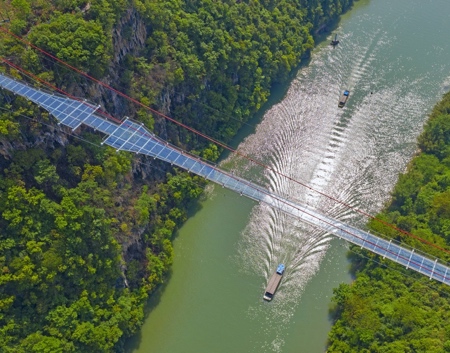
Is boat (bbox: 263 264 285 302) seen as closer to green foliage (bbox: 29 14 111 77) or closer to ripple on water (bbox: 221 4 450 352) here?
ripple on water (bbox: 221 4 450 352)

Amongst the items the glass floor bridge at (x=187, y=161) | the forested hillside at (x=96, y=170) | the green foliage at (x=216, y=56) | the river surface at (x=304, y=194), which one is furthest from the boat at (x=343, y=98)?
the glass floor bridge at (x=187, y=161)

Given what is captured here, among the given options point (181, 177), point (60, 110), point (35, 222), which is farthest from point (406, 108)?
point (35, 222)

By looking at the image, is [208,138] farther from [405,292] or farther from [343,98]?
[405,292]

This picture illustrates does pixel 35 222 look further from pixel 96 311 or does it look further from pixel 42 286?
pixel 96 311

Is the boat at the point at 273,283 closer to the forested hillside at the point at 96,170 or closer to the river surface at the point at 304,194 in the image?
the river surface at the point at 304,194

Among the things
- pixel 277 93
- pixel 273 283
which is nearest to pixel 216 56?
pixel 277 93

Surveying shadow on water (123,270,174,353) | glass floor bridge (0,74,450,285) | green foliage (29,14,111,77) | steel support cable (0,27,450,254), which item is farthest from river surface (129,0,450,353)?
green foliage (29,14,111,77)

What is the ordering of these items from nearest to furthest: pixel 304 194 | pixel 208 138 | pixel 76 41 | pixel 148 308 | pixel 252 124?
1. pixel 76 41
2. pixel 148 308
3. pixel 208 138
4. pixel 304 194
5. pixel 252 124
